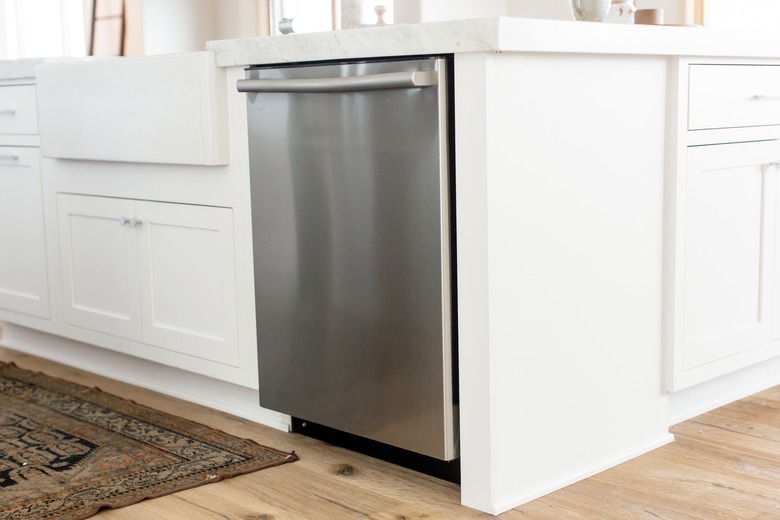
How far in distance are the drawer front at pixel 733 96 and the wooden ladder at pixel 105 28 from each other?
3.77m

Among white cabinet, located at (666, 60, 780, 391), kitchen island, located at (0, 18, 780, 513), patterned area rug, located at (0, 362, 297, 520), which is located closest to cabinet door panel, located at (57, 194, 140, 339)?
patterned area rug, located at (0, 362, 297, 520)

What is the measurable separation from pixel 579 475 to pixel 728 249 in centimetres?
72

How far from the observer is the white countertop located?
1723 mm

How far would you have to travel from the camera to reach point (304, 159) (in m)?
2.08

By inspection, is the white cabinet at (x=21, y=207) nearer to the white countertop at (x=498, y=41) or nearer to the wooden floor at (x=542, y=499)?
the white countertop at (x=498, y=41)

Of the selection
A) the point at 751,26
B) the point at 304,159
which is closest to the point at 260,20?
the point at 751,26

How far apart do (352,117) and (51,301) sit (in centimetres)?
148

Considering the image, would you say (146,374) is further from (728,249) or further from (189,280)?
(728,249)

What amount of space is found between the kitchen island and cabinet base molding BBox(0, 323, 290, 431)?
0.04 metres

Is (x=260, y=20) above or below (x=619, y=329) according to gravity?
above

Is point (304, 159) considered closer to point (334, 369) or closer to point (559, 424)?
point (334, 369)

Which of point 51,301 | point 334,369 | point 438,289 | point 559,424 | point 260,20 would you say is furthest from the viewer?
point 260,20

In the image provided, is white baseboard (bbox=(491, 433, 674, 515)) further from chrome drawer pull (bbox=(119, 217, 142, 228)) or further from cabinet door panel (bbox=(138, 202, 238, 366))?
chrome drawer pull (bbox=(119, 217, 142, 228))

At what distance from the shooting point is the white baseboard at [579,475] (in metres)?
1.86
